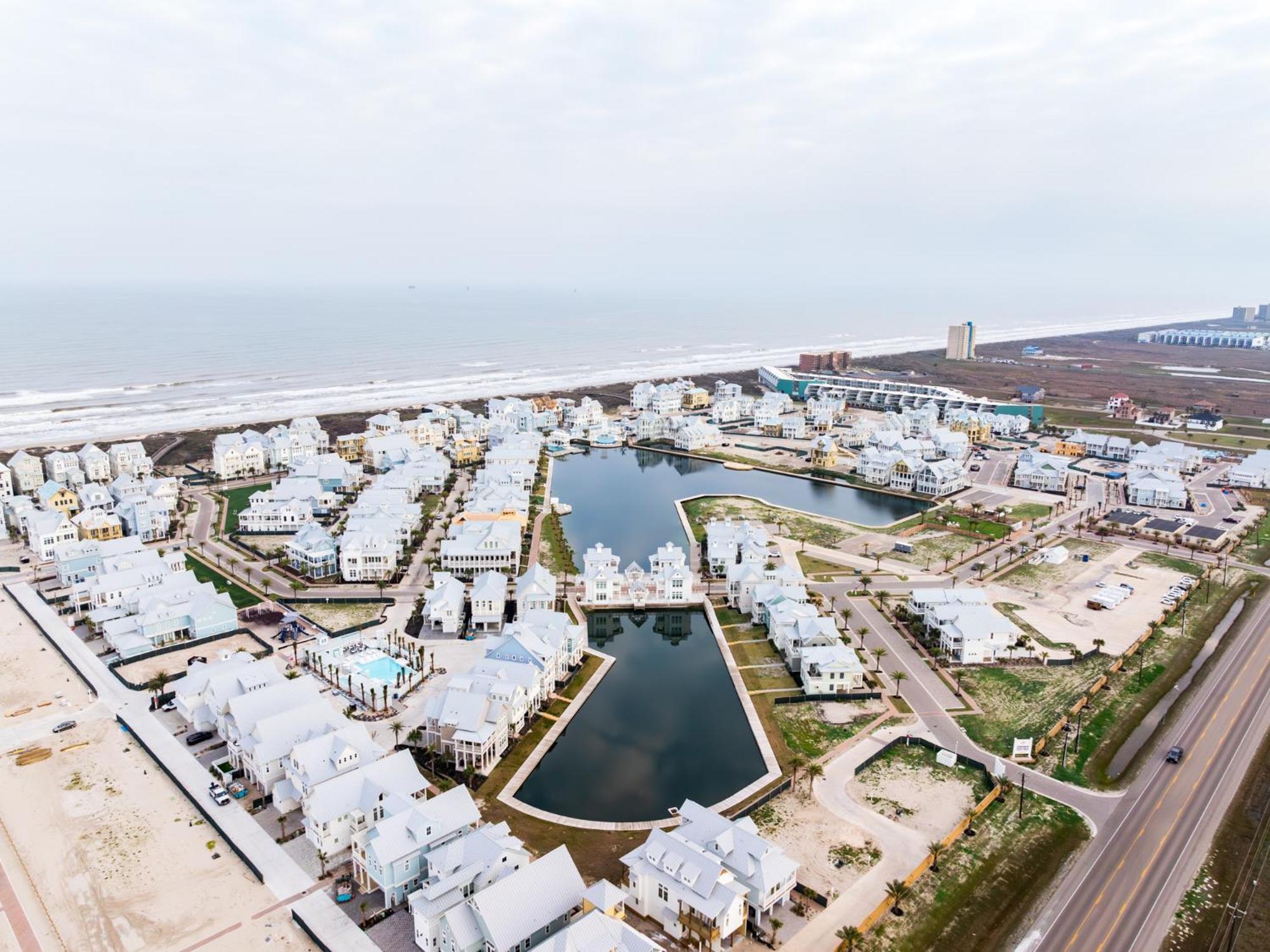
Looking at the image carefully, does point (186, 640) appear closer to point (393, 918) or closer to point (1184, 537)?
point (393, 918)

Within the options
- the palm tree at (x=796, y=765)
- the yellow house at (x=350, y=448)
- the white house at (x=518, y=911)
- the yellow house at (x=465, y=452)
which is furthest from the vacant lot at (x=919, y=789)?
the yellow house at (x=350, y=448)

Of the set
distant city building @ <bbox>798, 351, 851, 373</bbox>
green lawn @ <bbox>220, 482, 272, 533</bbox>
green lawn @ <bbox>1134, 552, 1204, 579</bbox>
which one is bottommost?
green lawn @ <bbox>1134, 552, 1204, 579</bbox>

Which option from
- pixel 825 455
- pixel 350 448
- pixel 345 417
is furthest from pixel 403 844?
pixel 345 417

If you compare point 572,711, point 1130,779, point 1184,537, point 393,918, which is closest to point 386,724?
point 572,711

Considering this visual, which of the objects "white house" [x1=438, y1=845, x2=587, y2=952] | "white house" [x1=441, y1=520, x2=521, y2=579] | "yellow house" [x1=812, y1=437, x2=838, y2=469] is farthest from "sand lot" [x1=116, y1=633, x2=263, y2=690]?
"yellow house" [x1=812, y1=437, x2=838, y2=469]

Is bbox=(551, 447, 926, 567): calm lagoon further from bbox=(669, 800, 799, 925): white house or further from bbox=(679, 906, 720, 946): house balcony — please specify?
bbox=(679, 906, 720, 946): house balcony

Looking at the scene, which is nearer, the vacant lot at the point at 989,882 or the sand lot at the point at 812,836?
the vacant lot at the point at 989,882

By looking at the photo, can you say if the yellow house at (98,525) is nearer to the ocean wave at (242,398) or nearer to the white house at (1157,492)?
the ocean wave at (242,398)
